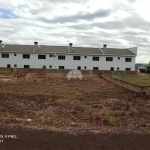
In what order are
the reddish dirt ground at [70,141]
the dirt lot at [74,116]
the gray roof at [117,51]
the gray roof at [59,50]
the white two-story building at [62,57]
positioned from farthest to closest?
the gray roof at [117,51]
the gray roof at [59,50]
the white two-story building at [62,57]
the dirt lot at [74,116]
the reddish dirt ground at [70,141]

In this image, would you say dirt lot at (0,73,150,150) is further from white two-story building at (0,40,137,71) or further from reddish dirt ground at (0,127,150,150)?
white two-story building at (0,40,137,71)

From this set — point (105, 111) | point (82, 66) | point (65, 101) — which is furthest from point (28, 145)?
point (82, 66)

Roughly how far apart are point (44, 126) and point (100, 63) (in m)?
32.5

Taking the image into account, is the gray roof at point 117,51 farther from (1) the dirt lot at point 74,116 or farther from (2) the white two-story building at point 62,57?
(1) the dirt lot at point 74,116

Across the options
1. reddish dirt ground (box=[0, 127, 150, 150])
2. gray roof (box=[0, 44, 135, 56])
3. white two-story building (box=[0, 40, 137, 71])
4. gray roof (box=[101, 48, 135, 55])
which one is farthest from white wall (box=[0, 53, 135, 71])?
reddish dirt ground (box=[0, 127, 150, 150])

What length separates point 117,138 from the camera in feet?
18.4

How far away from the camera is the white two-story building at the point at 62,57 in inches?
1444

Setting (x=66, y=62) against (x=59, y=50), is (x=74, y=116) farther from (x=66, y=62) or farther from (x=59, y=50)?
(x=59, y=50)

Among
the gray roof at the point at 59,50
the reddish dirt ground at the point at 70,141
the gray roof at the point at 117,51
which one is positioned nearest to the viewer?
the reddish dirt ground at the point at 70,141

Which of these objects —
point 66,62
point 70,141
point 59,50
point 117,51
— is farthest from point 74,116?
point 117,51

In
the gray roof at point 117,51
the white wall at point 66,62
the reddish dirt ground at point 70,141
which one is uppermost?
the gray roof at point 117,51

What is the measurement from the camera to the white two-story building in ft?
120

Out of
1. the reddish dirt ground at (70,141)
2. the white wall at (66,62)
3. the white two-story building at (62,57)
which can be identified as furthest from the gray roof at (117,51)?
the reddish dirt ground at (70,141)

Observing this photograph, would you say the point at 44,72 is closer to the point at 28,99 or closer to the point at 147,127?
the point at 28,99
